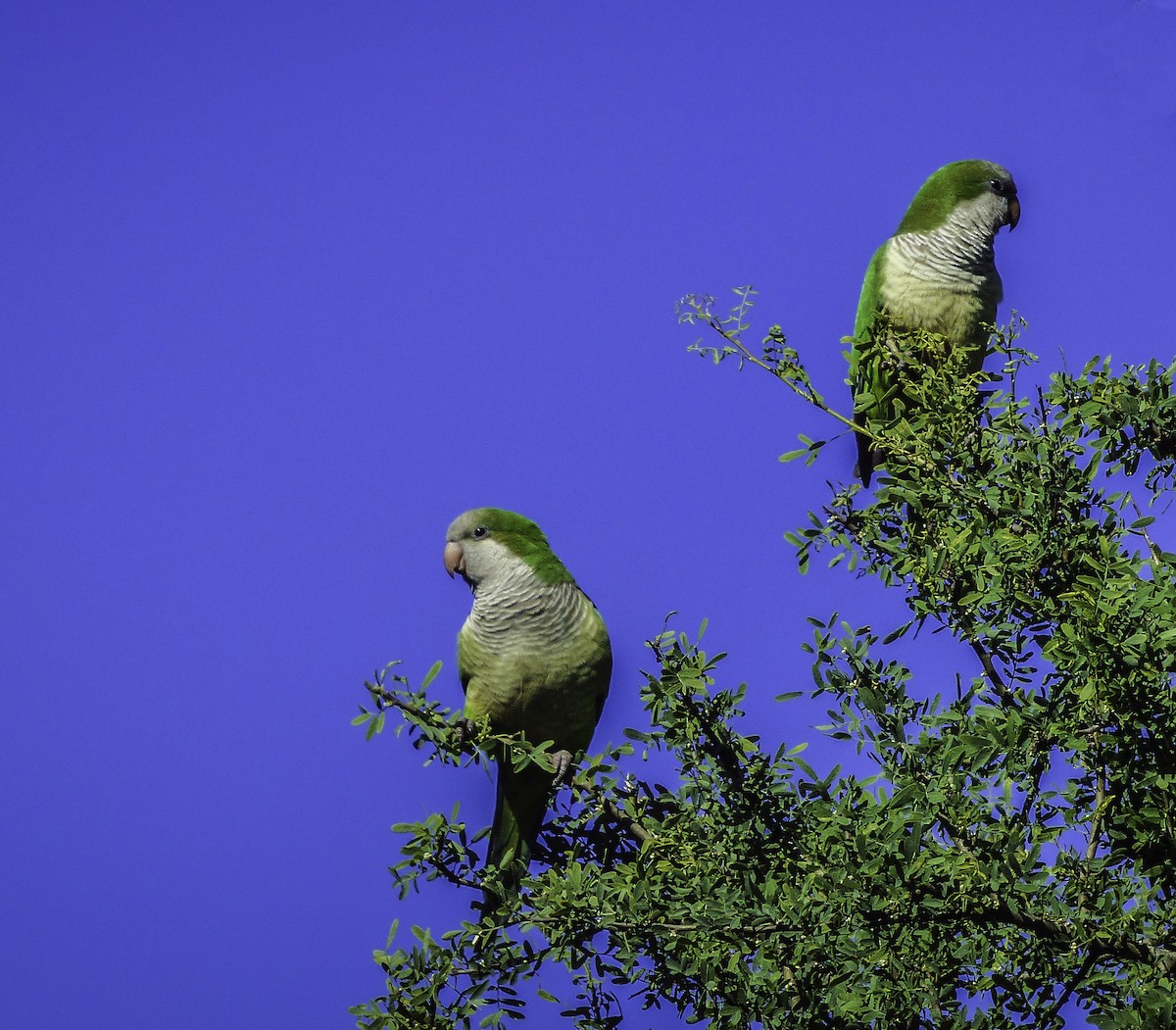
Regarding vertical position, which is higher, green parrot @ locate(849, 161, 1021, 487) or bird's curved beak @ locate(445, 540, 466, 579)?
green parrot @ locate(849, 161, 1021, 487)

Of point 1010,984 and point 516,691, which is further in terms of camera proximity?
point 516,691

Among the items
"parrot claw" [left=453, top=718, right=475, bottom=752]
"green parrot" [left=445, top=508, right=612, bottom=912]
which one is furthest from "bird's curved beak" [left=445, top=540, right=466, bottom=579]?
"parrot claw" [left=453, top=718, right=475, bottom=752]

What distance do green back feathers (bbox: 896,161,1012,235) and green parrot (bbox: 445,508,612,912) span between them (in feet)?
6.96

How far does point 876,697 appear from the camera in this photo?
2.63 m

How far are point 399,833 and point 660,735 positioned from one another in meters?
0.75

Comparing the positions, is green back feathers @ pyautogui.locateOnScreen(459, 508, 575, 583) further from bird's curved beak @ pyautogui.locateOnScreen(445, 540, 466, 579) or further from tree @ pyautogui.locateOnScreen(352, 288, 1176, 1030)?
tree @ pyautogui.locateOnScreen(352, 288, 1176, 1030)

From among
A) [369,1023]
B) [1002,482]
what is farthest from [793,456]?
[369,1023]

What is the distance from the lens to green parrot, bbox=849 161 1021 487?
180 inches

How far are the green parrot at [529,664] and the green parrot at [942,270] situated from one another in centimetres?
133

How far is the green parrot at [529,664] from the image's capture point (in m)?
4.10

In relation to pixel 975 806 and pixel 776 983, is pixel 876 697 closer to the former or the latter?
pixel 975 806

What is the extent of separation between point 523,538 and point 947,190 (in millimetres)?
2379

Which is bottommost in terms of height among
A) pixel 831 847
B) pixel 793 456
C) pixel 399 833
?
pixel 831 847

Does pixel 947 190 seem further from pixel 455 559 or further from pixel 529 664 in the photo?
pixel 529 664
